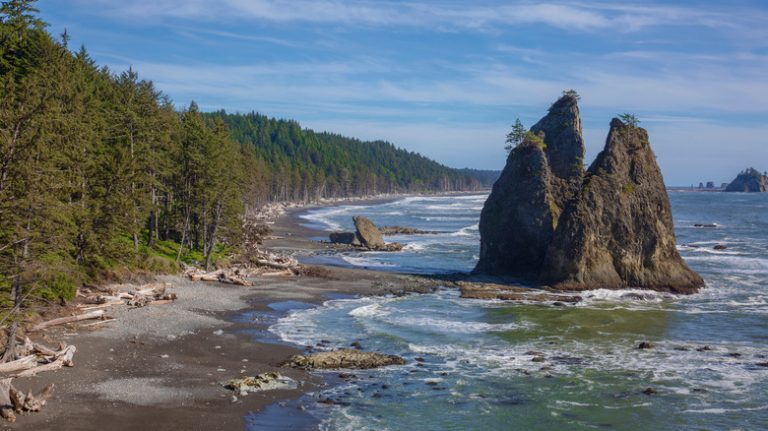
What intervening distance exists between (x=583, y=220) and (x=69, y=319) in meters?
36.4

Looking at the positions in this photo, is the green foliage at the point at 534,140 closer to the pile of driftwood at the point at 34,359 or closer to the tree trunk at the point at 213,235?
the tree trunk at the point at 213,235

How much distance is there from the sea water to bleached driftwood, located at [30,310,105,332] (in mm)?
8913

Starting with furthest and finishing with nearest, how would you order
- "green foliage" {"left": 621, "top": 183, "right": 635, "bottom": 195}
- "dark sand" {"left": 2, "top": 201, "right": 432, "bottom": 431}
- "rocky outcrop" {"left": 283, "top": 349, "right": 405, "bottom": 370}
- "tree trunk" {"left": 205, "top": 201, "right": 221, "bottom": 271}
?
"green foliage" {"left": 621, "top": 183, "right": 635, "bottom": 195} < "tree trunk" {"left": 205, "top": 201, "right": 221, "bottom": 271} < "rocky outcrop" {"left": 283, "top": 349, "right": 405, "bottom": 370} < "dark sand" {"left": 2, "top": 201, "right": 432, "bottom": 431}

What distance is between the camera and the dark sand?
20203 mm

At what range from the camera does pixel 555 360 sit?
2961 centimetres

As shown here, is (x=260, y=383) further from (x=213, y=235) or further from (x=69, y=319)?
(x=213, y=235)

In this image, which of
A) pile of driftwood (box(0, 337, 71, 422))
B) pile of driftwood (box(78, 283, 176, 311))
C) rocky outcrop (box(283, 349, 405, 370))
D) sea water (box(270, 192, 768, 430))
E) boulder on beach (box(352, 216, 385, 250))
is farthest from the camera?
boulder on beach (box(352, 216, 385, 250))

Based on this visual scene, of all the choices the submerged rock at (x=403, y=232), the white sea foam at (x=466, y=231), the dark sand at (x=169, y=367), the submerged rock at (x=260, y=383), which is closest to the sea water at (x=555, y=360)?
the submerged rock at (x=260, y=383)

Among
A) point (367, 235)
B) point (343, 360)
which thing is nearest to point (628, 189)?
point (343, 360)

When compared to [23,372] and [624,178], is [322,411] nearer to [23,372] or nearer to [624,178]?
[23,372]

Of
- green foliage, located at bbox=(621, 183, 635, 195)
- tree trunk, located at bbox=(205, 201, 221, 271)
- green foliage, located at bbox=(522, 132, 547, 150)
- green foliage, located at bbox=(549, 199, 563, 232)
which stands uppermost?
green foliage, located at bbox=(522, 132, 547, 150)

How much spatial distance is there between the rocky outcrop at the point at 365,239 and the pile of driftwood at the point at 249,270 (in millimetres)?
22468

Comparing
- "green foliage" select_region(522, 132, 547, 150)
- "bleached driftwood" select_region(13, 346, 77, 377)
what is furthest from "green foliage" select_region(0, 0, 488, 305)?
"green foliage" select_region(522, 132, 547, 150)

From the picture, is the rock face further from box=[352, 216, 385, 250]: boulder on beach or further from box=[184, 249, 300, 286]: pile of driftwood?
box=[352, 216, 385, 250]: boulder on beach
